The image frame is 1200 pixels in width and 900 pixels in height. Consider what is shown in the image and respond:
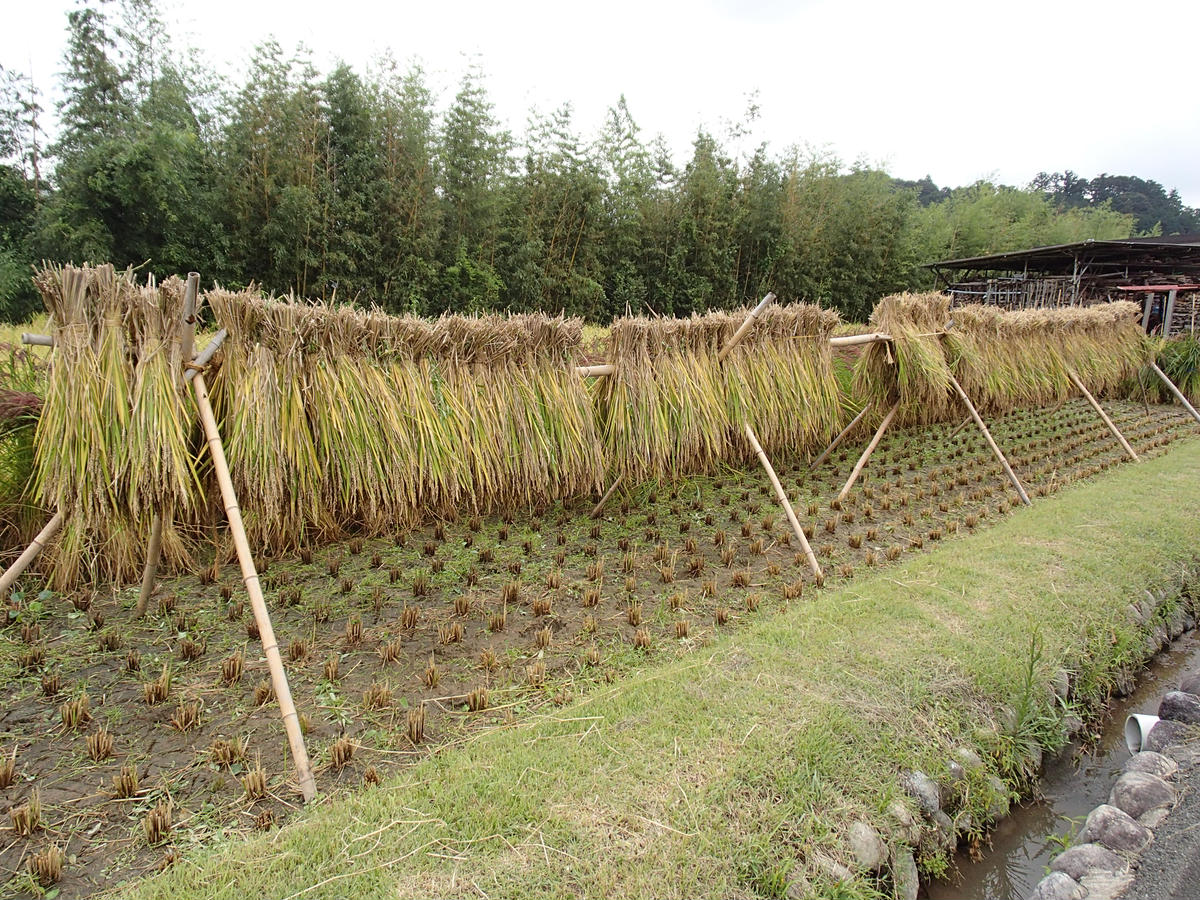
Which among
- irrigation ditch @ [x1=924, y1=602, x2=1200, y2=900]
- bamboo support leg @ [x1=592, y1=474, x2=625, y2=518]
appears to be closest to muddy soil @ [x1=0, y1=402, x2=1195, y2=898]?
bamboo support leg @ [x1=592, y1=474, x2=625, y2=518]

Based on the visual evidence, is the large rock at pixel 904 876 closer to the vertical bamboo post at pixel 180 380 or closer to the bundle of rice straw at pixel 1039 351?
the vertical bamboo post at pixel 180 380

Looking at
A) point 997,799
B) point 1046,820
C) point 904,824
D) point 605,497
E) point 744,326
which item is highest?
point 744,326

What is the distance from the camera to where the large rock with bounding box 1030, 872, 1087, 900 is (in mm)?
2014

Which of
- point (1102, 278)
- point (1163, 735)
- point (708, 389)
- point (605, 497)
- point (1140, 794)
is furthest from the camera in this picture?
point (1102, 278)

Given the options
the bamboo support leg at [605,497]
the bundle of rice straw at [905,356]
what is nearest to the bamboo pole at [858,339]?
the bundle of rice straw at [905,356]

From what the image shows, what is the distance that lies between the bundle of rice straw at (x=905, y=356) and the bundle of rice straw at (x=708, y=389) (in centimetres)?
45

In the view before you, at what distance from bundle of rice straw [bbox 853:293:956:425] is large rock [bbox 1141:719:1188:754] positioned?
11.8 feet

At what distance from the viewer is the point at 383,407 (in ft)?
13.0

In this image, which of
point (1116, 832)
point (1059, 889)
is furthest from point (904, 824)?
point (1116, 832)

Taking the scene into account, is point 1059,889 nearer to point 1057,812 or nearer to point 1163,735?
point 1057,812

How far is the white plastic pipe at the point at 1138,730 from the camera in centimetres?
283

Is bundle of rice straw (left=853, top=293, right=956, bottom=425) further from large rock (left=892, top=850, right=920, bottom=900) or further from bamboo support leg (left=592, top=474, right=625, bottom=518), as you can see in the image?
large rock (left=892, top=850, right=920, bottom=900)

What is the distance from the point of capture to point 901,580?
3.70 m

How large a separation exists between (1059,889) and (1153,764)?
95 cm
